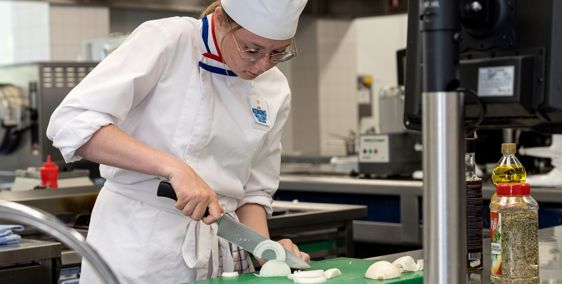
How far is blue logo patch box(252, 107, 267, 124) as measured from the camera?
2084mm

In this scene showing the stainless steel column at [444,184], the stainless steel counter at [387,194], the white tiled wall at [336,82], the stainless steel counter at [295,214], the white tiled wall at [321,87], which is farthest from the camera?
the white tiled wall at [336,82]

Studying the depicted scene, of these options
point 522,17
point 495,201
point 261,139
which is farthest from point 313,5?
point 522,17

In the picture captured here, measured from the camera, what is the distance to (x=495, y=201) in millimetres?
1667

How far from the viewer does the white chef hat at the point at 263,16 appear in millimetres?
1953

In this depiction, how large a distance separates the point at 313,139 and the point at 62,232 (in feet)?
22.3

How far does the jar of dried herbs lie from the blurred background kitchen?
33.9 inches

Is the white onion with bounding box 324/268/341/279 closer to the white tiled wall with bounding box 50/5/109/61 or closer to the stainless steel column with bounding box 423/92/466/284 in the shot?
the stainless steel column with bounding box 423/92/466/284

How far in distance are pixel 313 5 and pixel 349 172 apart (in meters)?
1.68

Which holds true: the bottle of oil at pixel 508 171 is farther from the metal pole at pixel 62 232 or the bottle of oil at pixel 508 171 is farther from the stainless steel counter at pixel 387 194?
the stainless steel counter at pixel 387 194

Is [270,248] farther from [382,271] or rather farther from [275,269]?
[382,271]

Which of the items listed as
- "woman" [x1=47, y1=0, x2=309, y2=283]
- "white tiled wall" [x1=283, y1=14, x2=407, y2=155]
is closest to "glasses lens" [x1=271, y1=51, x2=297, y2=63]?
"woman" [x1=47, y1=0, x2=309, y2=283]

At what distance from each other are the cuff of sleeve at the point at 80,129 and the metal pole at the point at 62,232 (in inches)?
25.5

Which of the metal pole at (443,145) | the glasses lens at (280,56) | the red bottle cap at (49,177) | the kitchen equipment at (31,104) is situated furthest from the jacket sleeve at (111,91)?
the kitchen equipment at (31,104)

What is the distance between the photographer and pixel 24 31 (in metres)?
6.81
